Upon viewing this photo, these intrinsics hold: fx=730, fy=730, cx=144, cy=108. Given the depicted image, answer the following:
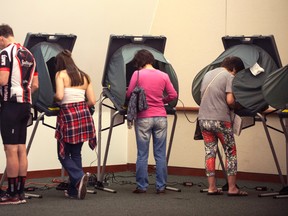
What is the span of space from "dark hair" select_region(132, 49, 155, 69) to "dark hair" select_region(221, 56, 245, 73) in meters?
0.73

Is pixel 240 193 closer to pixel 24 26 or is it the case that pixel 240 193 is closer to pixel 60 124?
pixel 60 124

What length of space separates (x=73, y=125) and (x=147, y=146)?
33.8 inches

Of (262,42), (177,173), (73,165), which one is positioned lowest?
(177,173)

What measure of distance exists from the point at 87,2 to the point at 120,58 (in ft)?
4.62

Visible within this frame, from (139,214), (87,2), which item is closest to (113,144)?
(87,2)

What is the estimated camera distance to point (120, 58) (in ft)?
25.1

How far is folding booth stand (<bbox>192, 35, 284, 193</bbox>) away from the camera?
7.39m

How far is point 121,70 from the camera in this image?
25.0 feet

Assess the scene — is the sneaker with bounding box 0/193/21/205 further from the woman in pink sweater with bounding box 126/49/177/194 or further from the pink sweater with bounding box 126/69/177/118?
the pink sweater with bounding box 126/69/177/118

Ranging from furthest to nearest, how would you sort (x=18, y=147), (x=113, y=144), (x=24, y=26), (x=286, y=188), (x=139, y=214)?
(x=113, y=144) → (x=24, y=26) → (x=286, y=188) → (x=18, y=147) → (x=139, y=214)

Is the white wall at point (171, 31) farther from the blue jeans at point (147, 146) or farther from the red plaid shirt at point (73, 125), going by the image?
the blue jeans at point (147, 146)

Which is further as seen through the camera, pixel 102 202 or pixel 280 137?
pixel 280 137

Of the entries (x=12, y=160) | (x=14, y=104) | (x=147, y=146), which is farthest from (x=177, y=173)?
(x=14, y=104)

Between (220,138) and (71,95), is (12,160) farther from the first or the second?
(220,138)
